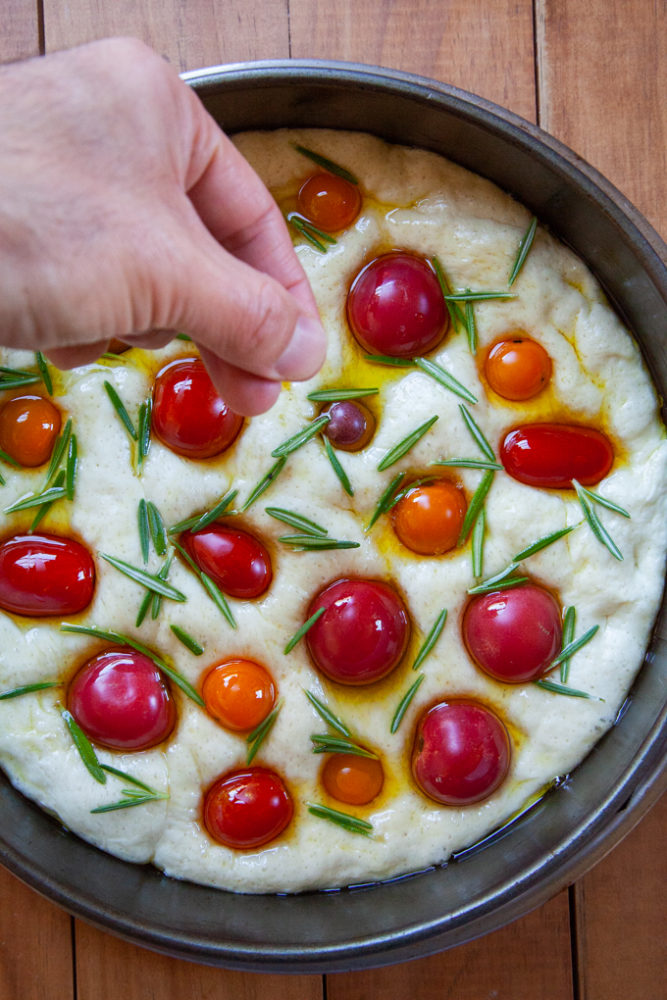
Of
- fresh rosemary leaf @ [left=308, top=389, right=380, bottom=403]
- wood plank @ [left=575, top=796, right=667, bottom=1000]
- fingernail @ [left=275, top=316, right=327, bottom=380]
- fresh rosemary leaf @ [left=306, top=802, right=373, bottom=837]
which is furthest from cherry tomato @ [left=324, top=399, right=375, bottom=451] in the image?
wood plank @ [left=575, top=796, right=667, bottom=1000]

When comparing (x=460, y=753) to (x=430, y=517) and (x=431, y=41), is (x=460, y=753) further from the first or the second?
(x=431, y=41)

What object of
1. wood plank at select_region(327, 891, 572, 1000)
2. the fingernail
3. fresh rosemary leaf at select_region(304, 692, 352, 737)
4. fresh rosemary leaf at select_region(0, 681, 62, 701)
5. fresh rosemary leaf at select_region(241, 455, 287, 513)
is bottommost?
wood plank at select_region(327, 891, 572, 1000)

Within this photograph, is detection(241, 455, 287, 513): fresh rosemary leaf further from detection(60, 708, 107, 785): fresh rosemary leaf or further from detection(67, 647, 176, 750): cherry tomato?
detection(60, 708, 107, 785): fresh rosemary leaf

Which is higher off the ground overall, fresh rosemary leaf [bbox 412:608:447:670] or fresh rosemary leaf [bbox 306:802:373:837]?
fresh rosemary leaf [bbox 412:608:447:670]

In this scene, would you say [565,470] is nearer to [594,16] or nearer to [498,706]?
[498,706]

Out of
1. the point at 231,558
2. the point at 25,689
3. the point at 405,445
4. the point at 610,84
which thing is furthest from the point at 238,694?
the point at 610,84

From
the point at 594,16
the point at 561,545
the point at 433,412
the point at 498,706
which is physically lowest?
the point at 498,706

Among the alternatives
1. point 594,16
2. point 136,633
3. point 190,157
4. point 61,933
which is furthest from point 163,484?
point 594,16
